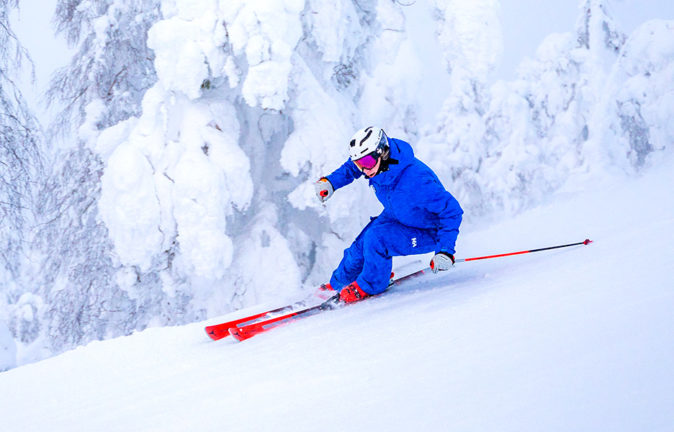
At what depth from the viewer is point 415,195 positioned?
4.39 m

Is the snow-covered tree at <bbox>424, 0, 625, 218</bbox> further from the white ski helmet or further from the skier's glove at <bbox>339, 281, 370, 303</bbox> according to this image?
the white ski helmet

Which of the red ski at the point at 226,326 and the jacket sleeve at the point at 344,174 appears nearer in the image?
the red ski at the point at 226,326

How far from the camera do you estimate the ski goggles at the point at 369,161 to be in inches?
169

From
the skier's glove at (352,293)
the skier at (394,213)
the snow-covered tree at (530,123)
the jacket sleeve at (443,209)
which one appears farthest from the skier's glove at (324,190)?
the snow-covered tree at (530,123)

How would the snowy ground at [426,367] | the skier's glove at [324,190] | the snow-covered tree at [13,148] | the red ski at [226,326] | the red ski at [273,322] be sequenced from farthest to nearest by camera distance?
the snow-covered tree at [13,148] → the skier's glove at [324,190] → the red ski at [226,326] → the red ski at [273,322] → the snowy ground at [426,367]

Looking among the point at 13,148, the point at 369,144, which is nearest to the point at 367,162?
the point at 369,144

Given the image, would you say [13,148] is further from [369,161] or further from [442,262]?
[442,262]

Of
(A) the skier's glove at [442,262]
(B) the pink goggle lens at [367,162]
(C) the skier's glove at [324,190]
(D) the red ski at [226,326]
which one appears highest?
(B) the pink goggle lens at [367,162]

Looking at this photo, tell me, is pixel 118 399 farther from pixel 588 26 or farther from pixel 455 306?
pixel 588 26

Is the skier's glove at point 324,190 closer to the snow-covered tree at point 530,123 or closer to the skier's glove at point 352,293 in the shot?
the skier's glove at point 352,293

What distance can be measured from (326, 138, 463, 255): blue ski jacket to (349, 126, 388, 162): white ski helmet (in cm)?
13

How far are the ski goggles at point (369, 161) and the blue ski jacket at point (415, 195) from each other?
0.13m

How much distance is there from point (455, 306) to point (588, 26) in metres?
15.1

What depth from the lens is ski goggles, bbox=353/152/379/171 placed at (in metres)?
4.30
